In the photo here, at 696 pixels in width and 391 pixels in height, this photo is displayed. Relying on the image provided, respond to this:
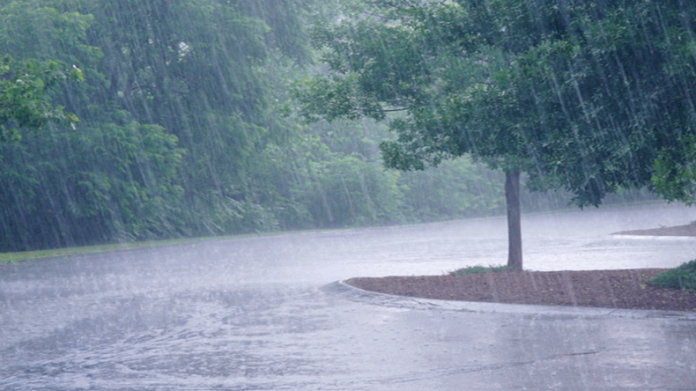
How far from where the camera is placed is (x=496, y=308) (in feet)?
38.8

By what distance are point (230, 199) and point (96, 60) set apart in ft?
44.9

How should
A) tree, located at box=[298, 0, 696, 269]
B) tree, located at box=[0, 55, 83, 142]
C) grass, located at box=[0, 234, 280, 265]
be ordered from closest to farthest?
tree, located at box=[298, 0, 696, 269], tree, located at box=[0, 55, 83, 142], grass, located at box=[0, 234, 280, 265]

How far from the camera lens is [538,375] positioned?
25.2 feet

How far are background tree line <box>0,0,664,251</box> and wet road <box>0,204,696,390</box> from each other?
495cm

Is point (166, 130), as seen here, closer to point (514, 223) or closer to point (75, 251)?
point (75, 251)

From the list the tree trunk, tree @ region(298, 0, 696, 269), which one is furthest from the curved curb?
the tree trunk

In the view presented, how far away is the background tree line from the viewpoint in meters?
31.1

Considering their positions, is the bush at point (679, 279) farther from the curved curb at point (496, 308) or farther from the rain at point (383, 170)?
the curved curb at point (496, 308)

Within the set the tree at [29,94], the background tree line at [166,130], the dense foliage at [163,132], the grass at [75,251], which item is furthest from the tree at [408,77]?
the grass at [75,251]

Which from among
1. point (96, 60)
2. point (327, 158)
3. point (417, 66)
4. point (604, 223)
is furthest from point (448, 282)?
point (327, 158)

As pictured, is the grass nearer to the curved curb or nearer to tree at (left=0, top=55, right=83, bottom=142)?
tree at (left=0, top=55, right=83, bottom=142)

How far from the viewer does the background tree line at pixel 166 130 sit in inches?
1223

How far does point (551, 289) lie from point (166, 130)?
2877 centimetres

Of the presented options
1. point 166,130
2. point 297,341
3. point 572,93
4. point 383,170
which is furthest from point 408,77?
point 166,130
